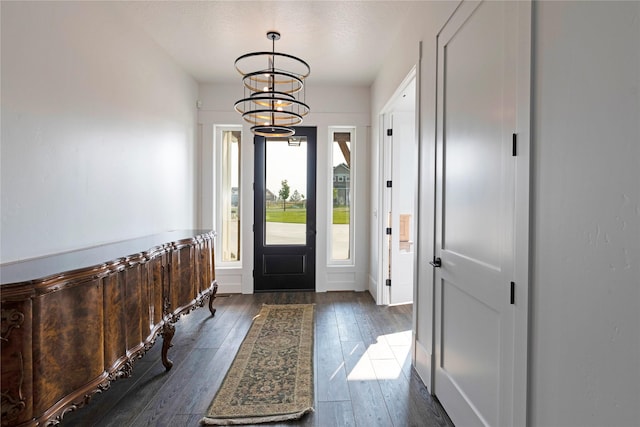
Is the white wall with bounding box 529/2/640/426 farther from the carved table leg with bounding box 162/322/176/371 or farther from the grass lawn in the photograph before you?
the grass lawn

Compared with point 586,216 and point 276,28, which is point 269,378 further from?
point 276,28

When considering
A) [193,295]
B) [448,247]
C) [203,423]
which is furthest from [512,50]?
[193,295]

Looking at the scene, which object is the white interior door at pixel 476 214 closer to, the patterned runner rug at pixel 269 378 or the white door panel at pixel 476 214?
the white door panel at pixel 476 214

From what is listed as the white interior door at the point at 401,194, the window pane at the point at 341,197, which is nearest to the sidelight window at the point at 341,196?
the window pane at the point at 341,197

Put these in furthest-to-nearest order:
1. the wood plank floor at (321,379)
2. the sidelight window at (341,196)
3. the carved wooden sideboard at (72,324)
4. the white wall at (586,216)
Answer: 1. the sidelight window at (341,196)
2. the wood plank floor at (321,379)
3. the carved wooden sideboard at (72,324)
4. the white wall at (586,216)

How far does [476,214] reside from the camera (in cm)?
169

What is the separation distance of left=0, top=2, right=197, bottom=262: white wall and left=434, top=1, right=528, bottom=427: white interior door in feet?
7.99

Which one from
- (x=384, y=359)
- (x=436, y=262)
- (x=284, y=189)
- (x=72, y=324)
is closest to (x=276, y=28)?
(x=284, y=189)

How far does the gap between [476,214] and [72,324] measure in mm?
1989

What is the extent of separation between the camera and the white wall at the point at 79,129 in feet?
6.06

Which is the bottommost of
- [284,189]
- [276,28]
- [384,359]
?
[384,359]

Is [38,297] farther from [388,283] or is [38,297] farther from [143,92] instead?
[388,283]

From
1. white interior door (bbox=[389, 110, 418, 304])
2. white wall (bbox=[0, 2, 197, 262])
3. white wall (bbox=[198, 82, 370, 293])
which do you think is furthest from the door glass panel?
white wall (bbox=[0, 2, 197, 262])

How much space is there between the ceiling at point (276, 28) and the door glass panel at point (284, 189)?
116cm
